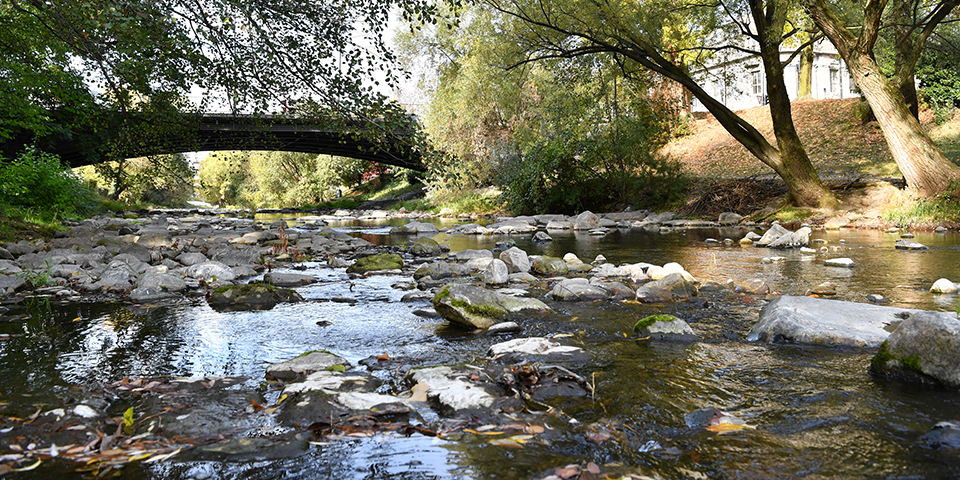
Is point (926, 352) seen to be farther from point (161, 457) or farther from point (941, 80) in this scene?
point (941, 80)

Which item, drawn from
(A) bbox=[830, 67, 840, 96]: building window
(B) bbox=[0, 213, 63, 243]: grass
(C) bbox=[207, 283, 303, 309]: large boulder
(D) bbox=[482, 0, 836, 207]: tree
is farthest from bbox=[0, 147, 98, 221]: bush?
(A) bbox=[830, 67, 840, 96]: building window

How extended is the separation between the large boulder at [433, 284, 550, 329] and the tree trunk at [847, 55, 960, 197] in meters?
11.6

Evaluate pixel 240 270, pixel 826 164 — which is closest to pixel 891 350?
pixel 240 270

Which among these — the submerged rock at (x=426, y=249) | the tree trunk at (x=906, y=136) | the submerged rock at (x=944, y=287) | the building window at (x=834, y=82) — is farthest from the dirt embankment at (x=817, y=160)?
the building window at (x=834, y=82)

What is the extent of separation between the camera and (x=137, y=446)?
2.54 m

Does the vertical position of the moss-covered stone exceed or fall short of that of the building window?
it falls short

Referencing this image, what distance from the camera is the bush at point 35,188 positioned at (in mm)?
12640

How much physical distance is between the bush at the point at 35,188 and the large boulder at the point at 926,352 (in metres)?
15.4

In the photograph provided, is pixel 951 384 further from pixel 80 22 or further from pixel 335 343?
pixel 80 22

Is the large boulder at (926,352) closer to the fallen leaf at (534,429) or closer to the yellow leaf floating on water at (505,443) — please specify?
the fallen leaf at (534,429)

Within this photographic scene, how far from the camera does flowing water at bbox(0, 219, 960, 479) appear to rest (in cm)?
236

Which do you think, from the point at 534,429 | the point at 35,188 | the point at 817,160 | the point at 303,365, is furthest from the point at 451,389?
the point at 817,160

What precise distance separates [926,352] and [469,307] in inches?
127

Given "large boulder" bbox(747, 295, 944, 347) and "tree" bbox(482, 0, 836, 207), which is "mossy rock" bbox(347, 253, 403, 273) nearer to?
"large boulder" bbox(747, 295, 944, 347)
